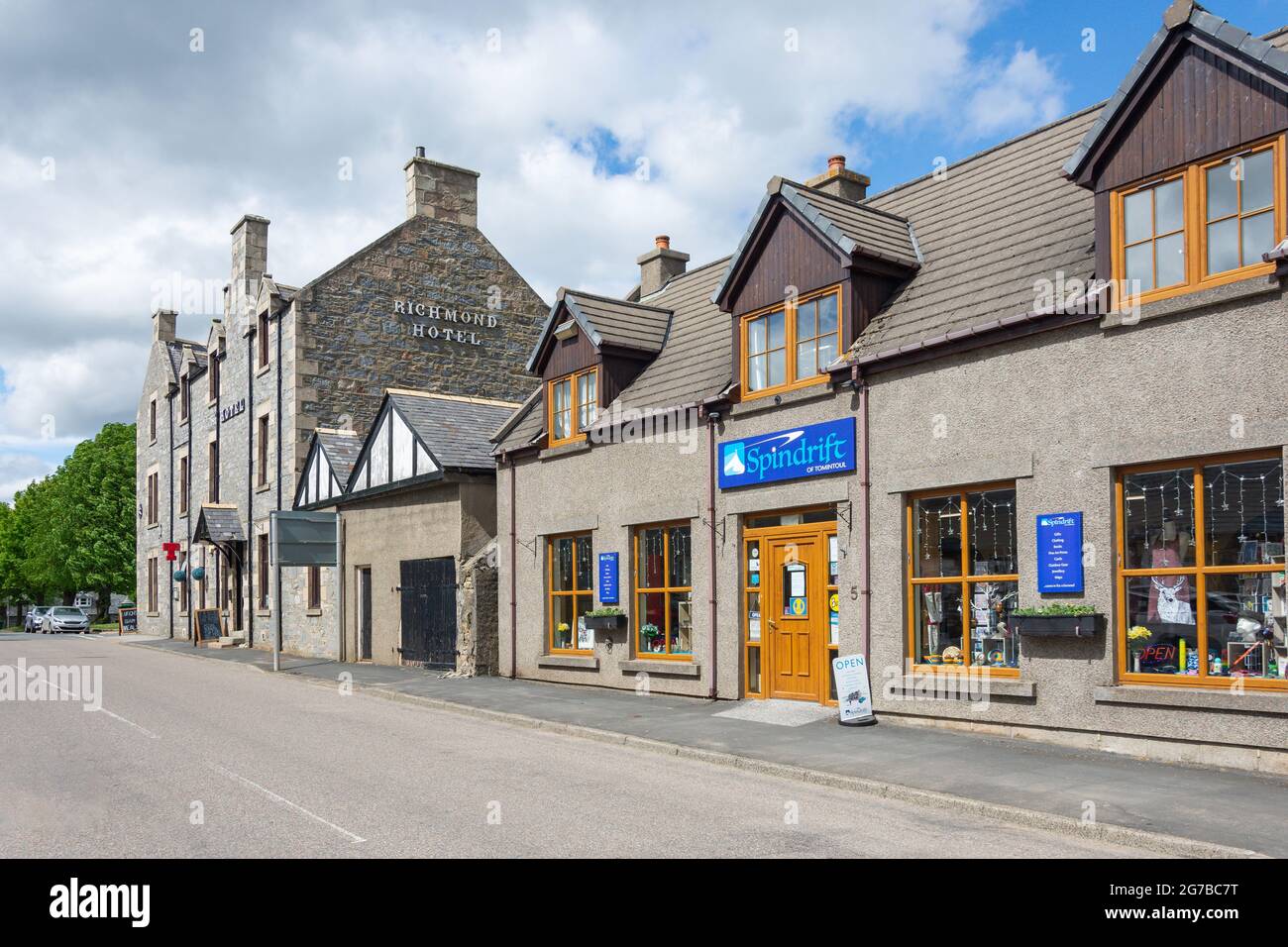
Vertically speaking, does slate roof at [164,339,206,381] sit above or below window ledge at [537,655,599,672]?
above

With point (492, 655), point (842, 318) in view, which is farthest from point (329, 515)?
point (842, 318)

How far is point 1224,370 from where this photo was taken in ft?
33.1

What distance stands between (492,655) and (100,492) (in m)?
55.7

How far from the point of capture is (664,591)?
1691 centimetres

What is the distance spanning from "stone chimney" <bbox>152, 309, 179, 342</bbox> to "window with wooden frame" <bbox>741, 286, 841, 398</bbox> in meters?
36.9

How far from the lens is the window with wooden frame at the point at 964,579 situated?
1211 cm

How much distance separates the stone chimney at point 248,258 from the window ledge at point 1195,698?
3006cm

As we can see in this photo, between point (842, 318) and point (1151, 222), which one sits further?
point (842, 318)

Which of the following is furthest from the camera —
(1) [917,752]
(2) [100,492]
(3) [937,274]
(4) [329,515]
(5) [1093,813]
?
(2) [100,492]

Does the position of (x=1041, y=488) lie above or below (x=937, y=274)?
below

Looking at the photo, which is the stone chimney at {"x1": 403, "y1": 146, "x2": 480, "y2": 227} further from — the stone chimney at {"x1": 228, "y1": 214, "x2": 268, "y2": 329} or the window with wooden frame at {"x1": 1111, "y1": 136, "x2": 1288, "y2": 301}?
the window with wooden frame at {"x1": 1111, "y1": 136, "x2": 1288, "y2": 301}

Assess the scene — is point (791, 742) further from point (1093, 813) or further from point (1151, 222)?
point (1151, 222)

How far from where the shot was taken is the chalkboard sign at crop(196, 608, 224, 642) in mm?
35375

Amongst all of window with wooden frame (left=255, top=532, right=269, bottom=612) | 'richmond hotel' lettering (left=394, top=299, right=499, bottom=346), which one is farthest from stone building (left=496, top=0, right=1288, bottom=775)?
window with wooden frame (left=255, top=532, right=269, bottom=612)
